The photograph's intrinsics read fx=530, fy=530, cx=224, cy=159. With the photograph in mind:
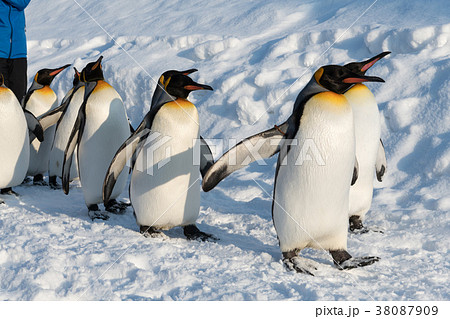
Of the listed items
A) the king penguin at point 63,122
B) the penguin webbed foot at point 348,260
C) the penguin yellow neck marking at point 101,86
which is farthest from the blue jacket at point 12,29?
the penguin webbed foot at point 348,260

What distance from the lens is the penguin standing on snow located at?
4.44 meters

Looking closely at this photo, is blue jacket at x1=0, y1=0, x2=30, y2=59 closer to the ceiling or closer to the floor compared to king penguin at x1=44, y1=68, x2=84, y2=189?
closer to the ceiling

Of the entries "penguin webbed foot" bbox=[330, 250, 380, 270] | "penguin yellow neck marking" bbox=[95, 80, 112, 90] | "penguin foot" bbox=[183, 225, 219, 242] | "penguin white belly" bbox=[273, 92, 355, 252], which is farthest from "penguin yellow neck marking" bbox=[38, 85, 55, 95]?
"penguin webbed foot" bbox=[330, 250, 380, 270]

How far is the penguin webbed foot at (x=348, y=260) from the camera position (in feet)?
9.15

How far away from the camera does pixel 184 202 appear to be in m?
3.32

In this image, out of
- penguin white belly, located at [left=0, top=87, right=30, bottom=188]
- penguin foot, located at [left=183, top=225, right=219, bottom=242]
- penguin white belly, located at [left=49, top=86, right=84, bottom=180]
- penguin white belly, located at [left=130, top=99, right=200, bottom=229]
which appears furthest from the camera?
penguin white belly, located at [left=49, top=86, right=84, bottom=180]

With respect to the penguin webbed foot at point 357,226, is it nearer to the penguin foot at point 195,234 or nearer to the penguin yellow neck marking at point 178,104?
the penguin foot at point 195,234

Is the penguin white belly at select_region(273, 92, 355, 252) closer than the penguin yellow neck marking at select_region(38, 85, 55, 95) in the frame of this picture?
Yes

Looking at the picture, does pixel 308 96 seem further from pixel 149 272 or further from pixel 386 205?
pixel 386 205

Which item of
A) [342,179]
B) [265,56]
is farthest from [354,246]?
[265,56]

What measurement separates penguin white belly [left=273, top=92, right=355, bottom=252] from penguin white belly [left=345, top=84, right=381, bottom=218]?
2.25 feet

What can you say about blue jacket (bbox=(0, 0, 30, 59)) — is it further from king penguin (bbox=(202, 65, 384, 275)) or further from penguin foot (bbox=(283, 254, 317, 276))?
penguin foot (bbox=(283, 254, 317, 276))

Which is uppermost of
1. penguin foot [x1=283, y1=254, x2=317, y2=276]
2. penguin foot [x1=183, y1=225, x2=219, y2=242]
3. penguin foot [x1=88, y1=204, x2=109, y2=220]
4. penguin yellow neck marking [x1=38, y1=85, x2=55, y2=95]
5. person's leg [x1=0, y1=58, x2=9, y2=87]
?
person's leg [x1=0, y1=58, x2=9, y2=87]
